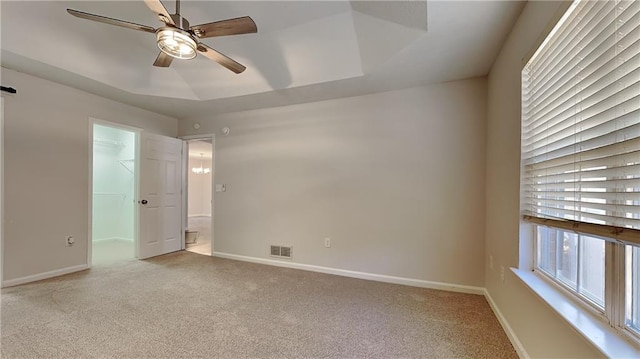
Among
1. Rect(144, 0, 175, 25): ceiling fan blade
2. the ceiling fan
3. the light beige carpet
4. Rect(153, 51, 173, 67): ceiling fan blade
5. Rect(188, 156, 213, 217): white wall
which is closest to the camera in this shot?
Rect(144, 0, 175, 25): ceiling fan blade

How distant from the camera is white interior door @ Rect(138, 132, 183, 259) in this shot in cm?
415

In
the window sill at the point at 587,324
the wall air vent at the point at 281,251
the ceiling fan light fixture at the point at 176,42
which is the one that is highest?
the ceiling fan light fixture at the point at 176,42

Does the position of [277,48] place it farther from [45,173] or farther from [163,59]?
[45,173]

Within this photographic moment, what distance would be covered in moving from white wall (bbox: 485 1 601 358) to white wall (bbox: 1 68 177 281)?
16.0 ft

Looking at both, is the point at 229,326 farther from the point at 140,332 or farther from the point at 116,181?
the point at 116,181

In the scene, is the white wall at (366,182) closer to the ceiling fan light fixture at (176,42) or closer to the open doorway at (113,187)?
the ceiling fan light fixture at (176,42)

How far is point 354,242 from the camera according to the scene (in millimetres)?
3506

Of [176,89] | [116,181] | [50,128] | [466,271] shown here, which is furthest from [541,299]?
[116,181]

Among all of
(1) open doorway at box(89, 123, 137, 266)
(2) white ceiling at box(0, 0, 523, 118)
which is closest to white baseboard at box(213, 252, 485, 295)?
(2) white ceiling at box(0, 0, 523, 118)

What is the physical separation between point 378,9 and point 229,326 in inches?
113

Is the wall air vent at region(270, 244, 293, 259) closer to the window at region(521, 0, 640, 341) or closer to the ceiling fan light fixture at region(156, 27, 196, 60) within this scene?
the ceiling fan light fixture at region(156, 27, 196, 60)

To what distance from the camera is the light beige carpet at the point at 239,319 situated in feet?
6.17

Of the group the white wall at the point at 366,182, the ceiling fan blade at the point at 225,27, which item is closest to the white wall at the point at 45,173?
the white wall at the point at 366,182

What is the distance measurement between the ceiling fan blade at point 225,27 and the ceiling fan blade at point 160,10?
145 mm
